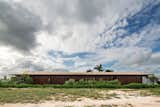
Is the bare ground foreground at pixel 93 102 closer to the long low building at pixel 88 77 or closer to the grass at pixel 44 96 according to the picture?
the grass at pixel 44 96

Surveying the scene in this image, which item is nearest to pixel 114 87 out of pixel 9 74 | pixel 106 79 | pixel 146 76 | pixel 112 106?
pixel 106 79

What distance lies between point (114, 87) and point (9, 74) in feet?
74.9

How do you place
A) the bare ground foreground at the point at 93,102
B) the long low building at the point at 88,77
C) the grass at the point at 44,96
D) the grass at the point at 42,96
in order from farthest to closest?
the long low building at the point at 88,77 → the grass at the point at 44,96 → the grass at the point at 42,96 → the bare ground foreground at the point at 93,102

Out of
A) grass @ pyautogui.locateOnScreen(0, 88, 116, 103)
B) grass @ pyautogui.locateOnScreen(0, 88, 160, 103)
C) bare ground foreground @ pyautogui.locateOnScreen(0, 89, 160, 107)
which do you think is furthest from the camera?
grass @ pyautogui.locateOnScreen(0, 88, 160, 103)

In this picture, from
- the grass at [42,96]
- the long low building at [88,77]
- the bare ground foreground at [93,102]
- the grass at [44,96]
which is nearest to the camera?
the bare ground foreground at [93,102]

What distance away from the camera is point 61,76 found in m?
38.2

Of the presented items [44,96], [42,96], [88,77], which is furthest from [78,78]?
[42,96]

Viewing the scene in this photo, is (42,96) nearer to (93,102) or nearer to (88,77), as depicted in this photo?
(93,102)

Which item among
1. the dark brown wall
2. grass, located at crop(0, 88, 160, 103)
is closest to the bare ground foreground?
grass, located at crop(0, 88, 160, 103)

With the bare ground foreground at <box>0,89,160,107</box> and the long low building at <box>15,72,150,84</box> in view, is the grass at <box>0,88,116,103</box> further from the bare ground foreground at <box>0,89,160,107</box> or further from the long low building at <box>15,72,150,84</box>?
the long low building at <box>15,72,150,84</box>

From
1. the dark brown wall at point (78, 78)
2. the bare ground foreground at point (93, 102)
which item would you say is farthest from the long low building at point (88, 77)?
the bare ground foreground at point (93, 102)

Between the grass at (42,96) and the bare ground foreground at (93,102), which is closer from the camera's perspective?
the bare ground foreground at (93,102)

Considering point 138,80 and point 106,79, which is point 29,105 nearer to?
point 106,79

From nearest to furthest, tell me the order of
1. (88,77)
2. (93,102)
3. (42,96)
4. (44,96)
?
(93,102) → (42,96) → (44,96) → (88,77)
